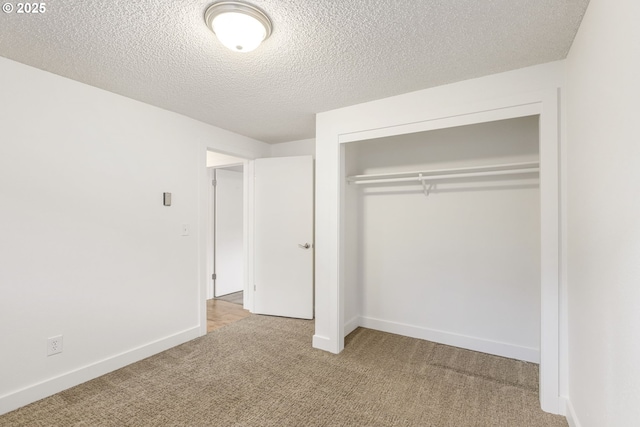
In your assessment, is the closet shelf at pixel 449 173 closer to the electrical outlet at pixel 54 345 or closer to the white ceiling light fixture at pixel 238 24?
the white ceiling light fixture at pixel 238 24

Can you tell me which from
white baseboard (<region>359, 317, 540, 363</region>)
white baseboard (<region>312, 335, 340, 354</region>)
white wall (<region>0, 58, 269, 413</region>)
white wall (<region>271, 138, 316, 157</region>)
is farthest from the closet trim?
white wall (<region>0, 58, 269, 413</region>)

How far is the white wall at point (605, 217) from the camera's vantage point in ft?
3.24

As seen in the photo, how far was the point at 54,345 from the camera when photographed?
79.8 inches

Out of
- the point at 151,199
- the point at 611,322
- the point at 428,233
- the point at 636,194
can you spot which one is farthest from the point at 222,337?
the point at 636,194

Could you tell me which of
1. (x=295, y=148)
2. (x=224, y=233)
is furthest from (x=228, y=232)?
(x=295, y=148)

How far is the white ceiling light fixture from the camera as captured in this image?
138 cm

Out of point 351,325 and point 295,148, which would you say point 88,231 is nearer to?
point 295,148

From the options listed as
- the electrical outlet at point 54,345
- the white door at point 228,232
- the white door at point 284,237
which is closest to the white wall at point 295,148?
the white door at point 284,237

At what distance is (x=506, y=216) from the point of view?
2.61 meters

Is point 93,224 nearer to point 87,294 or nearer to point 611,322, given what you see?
point 87,294

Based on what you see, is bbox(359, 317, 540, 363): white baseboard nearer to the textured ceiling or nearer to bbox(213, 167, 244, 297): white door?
the textured ceiling

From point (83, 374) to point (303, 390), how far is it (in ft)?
5.50

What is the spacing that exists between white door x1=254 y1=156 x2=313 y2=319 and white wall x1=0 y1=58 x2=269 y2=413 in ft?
2.86

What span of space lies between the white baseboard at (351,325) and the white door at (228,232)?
2.48 metres
